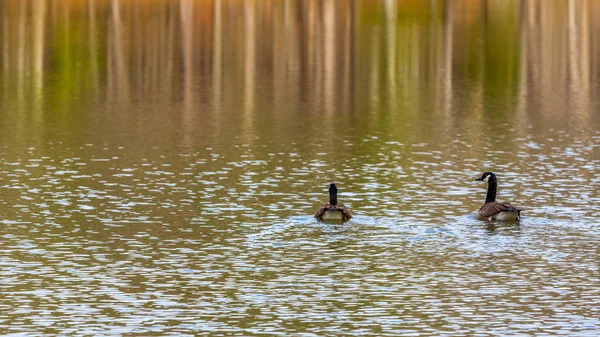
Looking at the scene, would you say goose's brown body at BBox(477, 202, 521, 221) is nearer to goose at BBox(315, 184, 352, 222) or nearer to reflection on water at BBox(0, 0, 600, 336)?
reflection on water at BBox(0, 0, 600, 336)

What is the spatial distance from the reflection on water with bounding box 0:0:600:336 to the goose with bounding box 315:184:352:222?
31 cm

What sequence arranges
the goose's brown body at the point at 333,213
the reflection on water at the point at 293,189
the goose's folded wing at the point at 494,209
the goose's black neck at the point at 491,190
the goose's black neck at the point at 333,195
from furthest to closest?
the goose's black neck at the point at 491,190
the goose's black neck at the point at 333,195
the goose's folded wing at the point at 494,209
the goose's brown body at the point at 333,213
the reflection on water at the point at 293,189

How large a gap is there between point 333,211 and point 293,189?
18.3 ft

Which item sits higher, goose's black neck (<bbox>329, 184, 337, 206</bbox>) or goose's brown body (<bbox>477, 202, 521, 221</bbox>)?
goose's black neck (<bbox>329, 184, 337, 206</bbox>)

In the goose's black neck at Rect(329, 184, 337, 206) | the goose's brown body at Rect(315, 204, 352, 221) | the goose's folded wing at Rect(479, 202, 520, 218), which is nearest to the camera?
the goose's brown body at Rect(315, 204, 352, 221)

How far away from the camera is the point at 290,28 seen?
339ft

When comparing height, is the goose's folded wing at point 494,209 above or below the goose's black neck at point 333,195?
below

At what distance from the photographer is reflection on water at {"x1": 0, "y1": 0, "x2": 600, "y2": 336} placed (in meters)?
24.8

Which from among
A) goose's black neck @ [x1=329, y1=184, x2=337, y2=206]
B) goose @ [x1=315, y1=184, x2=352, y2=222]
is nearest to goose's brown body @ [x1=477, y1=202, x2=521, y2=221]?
goose @ [x1=315, y1=184, x2=352, y2=222]

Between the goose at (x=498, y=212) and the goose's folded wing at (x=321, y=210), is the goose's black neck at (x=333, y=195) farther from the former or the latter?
the goose at (x=498, y=212)

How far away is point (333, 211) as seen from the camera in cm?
3247

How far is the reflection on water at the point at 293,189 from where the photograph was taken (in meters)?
24.8

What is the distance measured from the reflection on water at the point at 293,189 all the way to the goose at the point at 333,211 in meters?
0.31

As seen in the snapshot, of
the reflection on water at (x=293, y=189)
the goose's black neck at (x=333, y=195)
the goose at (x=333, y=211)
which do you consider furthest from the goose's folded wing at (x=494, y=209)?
the goose's black neck at (x=333, y=195)
